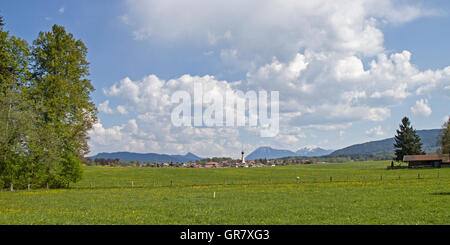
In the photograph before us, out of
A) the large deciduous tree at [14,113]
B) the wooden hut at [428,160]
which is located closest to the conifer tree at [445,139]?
the wooden hut at [428,160]

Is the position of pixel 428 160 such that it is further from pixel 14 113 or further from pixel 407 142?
pixel 14 113

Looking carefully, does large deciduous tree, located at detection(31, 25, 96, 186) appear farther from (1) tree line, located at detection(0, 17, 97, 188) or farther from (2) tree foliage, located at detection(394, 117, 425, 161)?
(2) tree foliage, located at detection(394, 117, 425, 161)

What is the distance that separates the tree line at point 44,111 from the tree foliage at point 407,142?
117 meters

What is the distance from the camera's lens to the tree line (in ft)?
134

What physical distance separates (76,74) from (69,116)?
646 centimetres

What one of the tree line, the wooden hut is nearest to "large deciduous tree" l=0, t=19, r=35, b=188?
the tree line

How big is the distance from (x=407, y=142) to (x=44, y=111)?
12567 centimetres

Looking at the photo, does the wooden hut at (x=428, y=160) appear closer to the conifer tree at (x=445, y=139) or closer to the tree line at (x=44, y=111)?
the conifer tree at (x=445, y=139)

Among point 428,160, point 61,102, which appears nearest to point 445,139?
point 428,160

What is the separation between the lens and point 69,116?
48.6 metres

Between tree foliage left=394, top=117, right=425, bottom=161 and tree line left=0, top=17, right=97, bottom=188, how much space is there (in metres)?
117

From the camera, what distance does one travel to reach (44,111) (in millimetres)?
45906

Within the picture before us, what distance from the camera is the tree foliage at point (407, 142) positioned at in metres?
125
